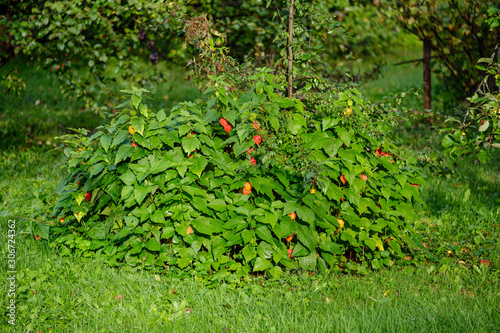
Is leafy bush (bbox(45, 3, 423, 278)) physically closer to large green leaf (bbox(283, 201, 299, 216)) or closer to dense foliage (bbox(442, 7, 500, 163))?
large green leaf (bbox(283, 201, 299, 216))

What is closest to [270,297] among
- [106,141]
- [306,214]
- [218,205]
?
[306,214]

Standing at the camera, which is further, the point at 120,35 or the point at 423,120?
the point at 423,120

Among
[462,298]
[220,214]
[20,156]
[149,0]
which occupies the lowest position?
[20,156]

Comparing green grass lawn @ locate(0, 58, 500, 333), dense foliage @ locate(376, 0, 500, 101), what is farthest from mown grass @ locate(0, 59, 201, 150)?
dense foliage @ locate(376, 0, 500, 101)

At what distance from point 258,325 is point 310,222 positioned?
2.54 feet

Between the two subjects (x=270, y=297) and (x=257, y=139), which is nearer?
(x=270, y=297)

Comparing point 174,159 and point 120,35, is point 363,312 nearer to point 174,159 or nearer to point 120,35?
point 174,159

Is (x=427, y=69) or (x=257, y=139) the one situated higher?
(x=257, y=139)

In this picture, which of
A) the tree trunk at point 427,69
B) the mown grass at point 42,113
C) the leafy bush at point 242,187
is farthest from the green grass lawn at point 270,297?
the mown grass at point 42,113

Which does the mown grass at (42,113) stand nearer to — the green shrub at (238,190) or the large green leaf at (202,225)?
the green shrub at (238,190)

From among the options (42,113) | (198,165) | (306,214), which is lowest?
(42,113)

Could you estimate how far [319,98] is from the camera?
11.6 ft

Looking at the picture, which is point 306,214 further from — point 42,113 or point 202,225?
point 42,113

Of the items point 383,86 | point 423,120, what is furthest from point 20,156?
point 383,86
